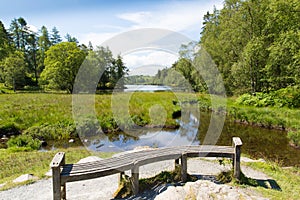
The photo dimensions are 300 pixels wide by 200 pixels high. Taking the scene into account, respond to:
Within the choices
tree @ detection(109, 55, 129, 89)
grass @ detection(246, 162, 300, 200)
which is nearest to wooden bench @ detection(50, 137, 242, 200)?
grass @ detection(246, 162, 300, 200)

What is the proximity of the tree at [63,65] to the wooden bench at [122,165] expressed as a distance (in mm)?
31578

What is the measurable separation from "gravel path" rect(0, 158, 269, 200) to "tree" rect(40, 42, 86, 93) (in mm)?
30730

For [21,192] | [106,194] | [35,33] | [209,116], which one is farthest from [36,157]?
[35,33]

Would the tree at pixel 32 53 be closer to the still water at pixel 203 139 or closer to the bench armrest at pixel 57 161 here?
the still water at pixel 203 139

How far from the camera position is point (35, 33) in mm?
59656

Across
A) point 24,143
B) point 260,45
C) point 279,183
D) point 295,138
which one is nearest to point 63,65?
point 24,143

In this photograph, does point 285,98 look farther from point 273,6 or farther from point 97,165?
point 97,165

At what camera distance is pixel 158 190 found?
5.43m

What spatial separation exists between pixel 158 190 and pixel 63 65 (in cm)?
3518

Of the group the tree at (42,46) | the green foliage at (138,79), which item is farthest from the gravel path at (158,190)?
the tree at (42,46)

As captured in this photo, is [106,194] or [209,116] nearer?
[106,194]

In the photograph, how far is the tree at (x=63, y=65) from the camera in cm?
3575

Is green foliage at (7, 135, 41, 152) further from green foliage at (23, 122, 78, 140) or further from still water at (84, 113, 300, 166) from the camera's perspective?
still water at (84, 113, 300, 166)

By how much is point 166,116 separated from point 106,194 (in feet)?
45.0
